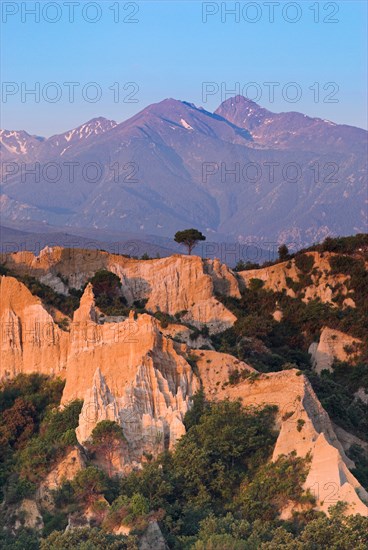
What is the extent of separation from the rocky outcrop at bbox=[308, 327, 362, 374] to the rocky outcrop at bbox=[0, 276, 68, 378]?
1433 centimetres

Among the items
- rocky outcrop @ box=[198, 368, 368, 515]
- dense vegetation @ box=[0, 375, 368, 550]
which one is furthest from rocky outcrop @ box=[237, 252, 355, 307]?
dense vegetation @ box=[0, 375, 368, 550]

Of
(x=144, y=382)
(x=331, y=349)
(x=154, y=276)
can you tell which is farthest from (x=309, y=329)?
(x=144, y=382)

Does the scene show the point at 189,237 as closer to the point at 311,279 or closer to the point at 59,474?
the point at 311,279

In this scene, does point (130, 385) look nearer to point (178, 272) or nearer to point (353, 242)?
point (178, 272)

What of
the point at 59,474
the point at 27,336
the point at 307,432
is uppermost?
the point at 27,336

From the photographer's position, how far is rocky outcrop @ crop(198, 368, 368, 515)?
1812 inches

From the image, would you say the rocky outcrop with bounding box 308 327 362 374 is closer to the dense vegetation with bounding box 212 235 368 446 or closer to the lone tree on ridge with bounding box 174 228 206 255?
the dense vegetation with bounding box 212 235 368 446

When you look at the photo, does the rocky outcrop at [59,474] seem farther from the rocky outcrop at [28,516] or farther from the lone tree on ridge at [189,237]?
the lone tree on ridge at [189,237]

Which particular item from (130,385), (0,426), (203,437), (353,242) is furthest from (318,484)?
(353,242)

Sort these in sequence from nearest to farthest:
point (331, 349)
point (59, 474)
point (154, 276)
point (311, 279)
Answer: point (59, 474)
point (331, 349)
point (154, 276)
point (311, 279)

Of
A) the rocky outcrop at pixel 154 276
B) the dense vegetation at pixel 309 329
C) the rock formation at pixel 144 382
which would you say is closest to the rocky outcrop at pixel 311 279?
the dense vegetation at pixel 309 329

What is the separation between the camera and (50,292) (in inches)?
2645

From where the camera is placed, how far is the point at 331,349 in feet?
225

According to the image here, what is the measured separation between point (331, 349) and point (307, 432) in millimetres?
19773
